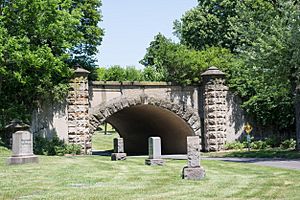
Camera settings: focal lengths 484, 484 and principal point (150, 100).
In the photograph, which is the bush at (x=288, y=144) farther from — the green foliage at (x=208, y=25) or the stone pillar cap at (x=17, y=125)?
the stone pillar cap at (x=17, y=125)

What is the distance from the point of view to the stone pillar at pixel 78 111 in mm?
26766

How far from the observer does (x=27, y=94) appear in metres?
26.3

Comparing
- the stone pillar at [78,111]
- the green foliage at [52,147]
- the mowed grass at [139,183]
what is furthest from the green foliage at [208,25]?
the mowed grass at [139,183]

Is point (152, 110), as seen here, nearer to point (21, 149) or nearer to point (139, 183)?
point (21, 149)

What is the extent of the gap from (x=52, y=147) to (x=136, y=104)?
5864 millimetres

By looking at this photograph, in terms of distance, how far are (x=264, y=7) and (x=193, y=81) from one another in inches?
304

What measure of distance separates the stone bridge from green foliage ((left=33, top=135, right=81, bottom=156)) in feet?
1.50

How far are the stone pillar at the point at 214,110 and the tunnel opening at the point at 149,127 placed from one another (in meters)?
1.46

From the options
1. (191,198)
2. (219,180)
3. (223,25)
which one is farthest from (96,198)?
(223,25)

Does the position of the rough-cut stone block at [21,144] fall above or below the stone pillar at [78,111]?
below

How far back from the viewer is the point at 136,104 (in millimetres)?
28953

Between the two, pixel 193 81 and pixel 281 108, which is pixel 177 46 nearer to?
pixel 193 81

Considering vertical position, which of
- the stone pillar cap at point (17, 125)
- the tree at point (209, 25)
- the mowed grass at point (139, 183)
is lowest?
the mowed grass at point (139, 183)

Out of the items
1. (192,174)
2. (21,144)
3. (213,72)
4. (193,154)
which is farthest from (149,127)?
(192,174)
